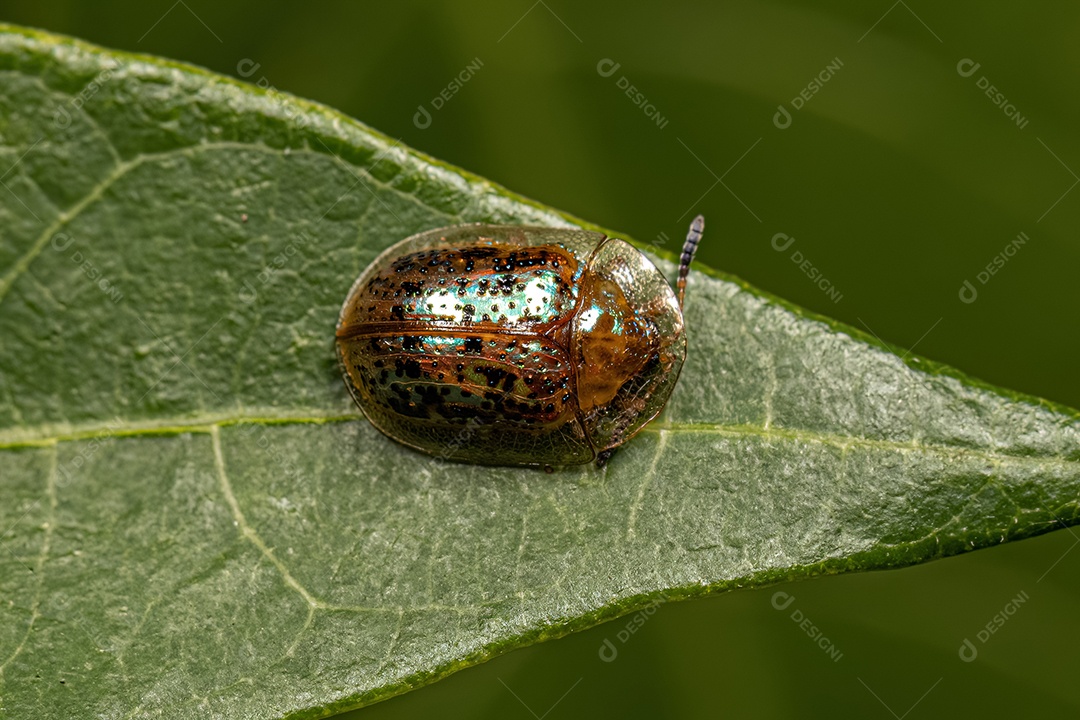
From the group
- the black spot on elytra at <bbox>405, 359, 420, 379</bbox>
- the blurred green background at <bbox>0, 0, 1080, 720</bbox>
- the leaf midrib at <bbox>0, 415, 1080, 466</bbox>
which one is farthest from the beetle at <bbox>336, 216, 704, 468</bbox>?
the blurred green background at <bbox>0, 0, 1080, 720</bbox>

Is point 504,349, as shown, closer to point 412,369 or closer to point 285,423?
point 412,369

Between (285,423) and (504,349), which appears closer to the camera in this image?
(285,423)

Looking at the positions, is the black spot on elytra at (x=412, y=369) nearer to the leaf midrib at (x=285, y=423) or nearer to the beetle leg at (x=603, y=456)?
the leaf midrib at (x=285, y=423)

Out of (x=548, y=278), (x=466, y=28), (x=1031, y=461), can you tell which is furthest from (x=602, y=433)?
(x=466, y=28)

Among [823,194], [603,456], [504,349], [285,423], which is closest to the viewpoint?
[285,423]

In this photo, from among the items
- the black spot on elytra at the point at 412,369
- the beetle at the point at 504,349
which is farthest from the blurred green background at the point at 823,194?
the black spot on elytra at the point at 412,369

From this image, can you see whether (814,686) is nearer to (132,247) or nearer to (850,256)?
(850,256)

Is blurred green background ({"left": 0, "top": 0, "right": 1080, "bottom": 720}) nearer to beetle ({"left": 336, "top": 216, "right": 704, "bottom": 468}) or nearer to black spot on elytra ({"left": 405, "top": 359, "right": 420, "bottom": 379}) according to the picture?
beetle ({"left": 336, "top": 216, "right": 704, "bottom": 468})

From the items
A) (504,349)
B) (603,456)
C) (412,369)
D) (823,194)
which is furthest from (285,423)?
(823,194)
